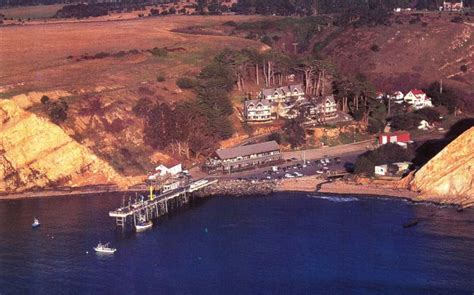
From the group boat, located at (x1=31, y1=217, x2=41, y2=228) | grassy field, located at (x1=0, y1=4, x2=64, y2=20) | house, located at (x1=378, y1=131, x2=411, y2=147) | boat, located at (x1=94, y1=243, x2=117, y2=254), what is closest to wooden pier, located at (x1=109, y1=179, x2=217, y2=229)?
boat, located at (x1=31, y1=217, x2=41, y2=228)

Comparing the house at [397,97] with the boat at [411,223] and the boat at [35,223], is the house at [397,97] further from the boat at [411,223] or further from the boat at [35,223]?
the boat at [35,223]

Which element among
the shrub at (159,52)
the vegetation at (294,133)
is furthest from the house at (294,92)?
the shrub at (159,52)

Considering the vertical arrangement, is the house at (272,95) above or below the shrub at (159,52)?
below

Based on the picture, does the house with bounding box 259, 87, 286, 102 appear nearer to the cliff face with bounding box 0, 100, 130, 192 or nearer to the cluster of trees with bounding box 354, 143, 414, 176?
the cluster of trees with bounding box 354, 143, 414, 176

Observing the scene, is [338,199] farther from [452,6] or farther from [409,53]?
[452,6]

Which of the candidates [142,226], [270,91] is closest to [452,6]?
[270,91]

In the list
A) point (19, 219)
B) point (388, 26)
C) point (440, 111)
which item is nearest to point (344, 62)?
point (388, 26)
